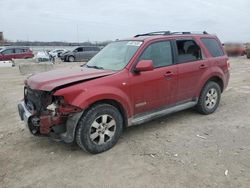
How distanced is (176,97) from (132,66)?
128cm

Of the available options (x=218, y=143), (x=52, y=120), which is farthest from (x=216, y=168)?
(x=52, y=120)

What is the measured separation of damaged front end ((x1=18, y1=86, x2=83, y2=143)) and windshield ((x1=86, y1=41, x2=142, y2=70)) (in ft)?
4.05

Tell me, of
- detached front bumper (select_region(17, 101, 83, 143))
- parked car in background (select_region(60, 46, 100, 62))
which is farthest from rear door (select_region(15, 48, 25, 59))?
detached front bumper (select_region(17, 101, 83, 143))

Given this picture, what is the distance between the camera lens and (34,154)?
14.8ft

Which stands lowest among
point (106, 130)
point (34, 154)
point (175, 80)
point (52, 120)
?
point (34, 154)

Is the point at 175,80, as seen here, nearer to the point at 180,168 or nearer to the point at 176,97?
the point at 176,97

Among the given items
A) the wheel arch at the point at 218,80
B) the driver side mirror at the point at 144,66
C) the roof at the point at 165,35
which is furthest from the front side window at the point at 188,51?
the driver side mirror at the point at 144,66

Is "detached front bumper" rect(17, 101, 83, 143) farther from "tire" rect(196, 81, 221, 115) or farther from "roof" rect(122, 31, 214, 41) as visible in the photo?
"tire" rect(196, 81, 221, 115)

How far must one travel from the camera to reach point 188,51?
5.81 metres

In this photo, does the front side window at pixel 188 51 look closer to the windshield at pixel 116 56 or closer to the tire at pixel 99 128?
the windshield at pixel 116 56

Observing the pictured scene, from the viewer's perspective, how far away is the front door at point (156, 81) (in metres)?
4.86

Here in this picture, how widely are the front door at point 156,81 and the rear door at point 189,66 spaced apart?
0.20 meters

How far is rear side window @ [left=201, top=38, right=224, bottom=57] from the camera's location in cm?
625

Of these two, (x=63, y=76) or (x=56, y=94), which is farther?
(x=63, y=76)
